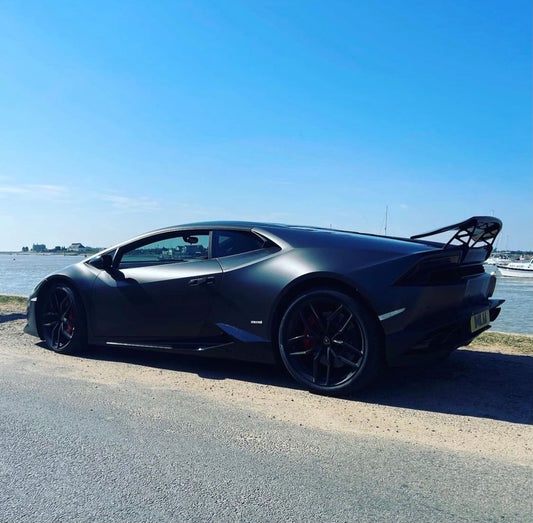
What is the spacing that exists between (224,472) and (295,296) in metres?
1.63

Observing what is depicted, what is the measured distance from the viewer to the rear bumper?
10.9ft

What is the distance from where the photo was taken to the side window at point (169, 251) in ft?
14.3

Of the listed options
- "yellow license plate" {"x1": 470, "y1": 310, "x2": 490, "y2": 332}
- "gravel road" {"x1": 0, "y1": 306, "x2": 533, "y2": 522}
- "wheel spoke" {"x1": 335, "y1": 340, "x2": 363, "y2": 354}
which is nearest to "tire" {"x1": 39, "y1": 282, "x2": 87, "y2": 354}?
"gravel road" {"x1": 0, "y1": 306, "x2": 533, "y2": 522}

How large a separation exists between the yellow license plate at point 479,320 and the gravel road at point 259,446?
1.58 ft

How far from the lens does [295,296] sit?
3752mm

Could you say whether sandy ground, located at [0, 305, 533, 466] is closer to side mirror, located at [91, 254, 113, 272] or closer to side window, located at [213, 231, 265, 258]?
side mirror, located at [91, 254, 113, 272]

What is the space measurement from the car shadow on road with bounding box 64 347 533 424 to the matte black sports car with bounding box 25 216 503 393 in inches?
11.7

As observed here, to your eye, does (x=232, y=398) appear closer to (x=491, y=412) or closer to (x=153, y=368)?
(x=153, y=368)

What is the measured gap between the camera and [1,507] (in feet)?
6.75

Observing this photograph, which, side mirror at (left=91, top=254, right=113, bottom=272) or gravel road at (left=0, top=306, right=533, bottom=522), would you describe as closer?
gravel road at (left=0, top=306, right=533, bottom=522)

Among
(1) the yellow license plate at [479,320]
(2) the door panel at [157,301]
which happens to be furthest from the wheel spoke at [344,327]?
(2) the door panel at [157,301]

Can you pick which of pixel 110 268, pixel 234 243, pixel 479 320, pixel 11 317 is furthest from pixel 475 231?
pixel 11 317

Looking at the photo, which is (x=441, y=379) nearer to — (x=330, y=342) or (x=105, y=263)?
(x=330, y=342)

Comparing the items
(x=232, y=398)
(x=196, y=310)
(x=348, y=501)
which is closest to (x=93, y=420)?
(x=232, y=398)
